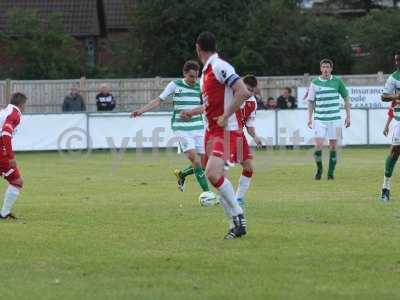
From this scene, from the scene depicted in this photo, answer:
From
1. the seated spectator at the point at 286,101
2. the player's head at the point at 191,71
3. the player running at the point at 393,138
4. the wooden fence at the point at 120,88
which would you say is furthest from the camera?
the wooden fence at the point at 120,88

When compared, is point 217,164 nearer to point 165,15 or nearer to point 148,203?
point 148,203

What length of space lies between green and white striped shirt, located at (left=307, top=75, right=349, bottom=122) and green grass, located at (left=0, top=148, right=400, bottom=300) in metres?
2.69

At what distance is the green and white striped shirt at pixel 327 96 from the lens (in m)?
22.0

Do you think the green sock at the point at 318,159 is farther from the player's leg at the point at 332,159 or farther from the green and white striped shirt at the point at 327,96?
the green and white striped shirt at the point at 327,96

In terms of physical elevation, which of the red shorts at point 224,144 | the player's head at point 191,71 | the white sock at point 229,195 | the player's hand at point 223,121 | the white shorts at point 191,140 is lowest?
the white sock at point 229,195

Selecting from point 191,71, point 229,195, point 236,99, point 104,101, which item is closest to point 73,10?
point 104,101

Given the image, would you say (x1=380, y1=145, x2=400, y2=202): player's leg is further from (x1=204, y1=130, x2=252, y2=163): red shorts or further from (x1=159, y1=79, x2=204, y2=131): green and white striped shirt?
(x1=204, y1=130, x2=252, y2=163): red shorts

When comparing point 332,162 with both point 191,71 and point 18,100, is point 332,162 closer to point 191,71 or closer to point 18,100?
point 191,71

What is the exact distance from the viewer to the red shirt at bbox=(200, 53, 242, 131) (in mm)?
11664

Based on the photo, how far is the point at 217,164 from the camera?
11.7m

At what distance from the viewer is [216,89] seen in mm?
11930

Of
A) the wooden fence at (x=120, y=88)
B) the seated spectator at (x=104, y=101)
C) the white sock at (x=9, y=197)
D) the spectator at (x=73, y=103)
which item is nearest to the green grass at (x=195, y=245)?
the white sock at (x=9, y=197)

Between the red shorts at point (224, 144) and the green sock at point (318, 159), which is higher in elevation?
the red shorts at point (224, 144)

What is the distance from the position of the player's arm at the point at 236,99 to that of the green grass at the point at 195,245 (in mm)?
1291
